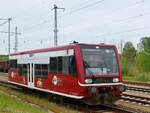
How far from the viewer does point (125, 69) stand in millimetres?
30531

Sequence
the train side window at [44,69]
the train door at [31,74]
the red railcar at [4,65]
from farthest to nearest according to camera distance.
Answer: the red railcar at [4,65] < the train door at [31,74] < the train side window at [44,69]

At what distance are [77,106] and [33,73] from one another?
4151mm

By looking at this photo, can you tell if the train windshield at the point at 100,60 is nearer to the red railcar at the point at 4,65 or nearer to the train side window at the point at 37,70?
the train side window at the point at 37,70

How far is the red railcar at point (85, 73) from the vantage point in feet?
32.3

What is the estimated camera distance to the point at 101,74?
10211mm

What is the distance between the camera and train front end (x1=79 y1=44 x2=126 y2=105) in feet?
32.2

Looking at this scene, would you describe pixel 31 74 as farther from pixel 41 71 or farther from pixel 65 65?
pixel 65 65

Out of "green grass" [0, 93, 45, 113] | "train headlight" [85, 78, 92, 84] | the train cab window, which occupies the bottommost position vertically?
"green grass" [0, 93, 45, 113]

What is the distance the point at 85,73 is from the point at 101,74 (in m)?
0.75

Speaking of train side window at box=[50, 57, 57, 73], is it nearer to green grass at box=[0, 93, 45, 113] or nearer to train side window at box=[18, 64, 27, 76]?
green grass at box=[0, 93, 45, 113]

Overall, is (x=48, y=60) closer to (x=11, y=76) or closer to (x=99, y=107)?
(x=99, y=107)

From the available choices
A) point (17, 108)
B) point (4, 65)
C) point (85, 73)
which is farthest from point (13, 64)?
point (4, 65)

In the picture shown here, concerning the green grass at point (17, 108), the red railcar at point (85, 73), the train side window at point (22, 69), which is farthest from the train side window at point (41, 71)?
the green grass at point (17, 108)

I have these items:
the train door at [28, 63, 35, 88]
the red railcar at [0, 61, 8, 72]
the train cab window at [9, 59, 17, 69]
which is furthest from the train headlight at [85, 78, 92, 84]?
the red railcar at [0, 61, 8, 72]
